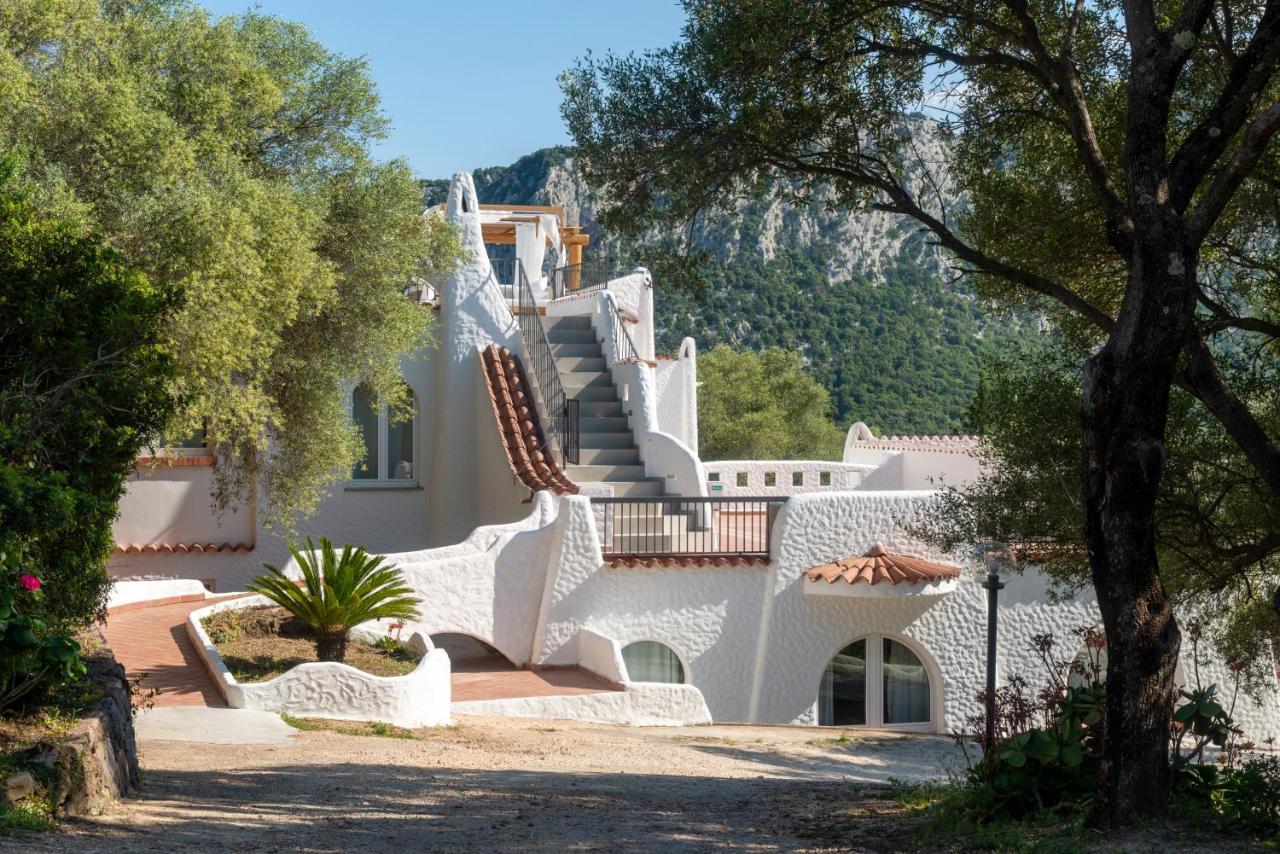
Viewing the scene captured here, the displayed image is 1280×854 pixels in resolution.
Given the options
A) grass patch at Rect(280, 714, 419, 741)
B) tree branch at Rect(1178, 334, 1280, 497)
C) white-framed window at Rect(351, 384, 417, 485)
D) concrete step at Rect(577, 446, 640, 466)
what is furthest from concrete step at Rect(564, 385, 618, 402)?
tree branch at Rect(1178, 334, 1280, 497)

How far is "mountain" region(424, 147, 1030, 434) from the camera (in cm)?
5250

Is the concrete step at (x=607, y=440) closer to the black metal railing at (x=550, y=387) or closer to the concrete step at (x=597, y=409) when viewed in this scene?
the black metal railing at (x=550, y=387)

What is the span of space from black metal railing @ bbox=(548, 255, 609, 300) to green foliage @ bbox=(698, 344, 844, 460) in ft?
58.9

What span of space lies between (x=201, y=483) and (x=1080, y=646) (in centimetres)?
1236

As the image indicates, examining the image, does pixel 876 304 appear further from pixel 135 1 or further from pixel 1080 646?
pixel 135 1

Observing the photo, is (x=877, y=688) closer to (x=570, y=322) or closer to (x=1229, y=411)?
(x=570, y=322)

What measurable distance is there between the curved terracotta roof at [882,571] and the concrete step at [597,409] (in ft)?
15.2

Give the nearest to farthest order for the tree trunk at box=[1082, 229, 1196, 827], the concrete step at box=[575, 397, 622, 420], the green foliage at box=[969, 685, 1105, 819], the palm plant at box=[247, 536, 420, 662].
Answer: the tree trunk at box=[1082, 229, 1196, 827] → the green foliage at box=[969, 685, 1105, 819] → the palm plant at box=[247, 536, 420, 662] → the concrete step at box=[575, 397, 622, 420]

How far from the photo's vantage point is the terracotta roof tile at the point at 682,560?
54.1ft

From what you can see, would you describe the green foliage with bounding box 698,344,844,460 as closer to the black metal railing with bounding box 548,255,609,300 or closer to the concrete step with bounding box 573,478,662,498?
the black metal railing with bounding box 548,255,609,300

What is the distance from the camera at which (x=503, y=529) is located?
16391 mm

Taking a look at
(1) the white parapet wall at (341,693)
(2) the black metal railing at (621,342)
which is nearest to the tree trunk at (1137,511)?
(1) the white parapet wall at (341,693)

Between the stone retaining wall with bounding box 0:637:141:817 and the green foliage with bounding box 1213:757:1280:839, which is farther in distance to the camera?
the green foliage with bounding box 1213:757:1280:839

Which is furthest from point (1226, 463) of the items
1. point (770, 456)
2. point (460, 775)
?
point (770, 456)
